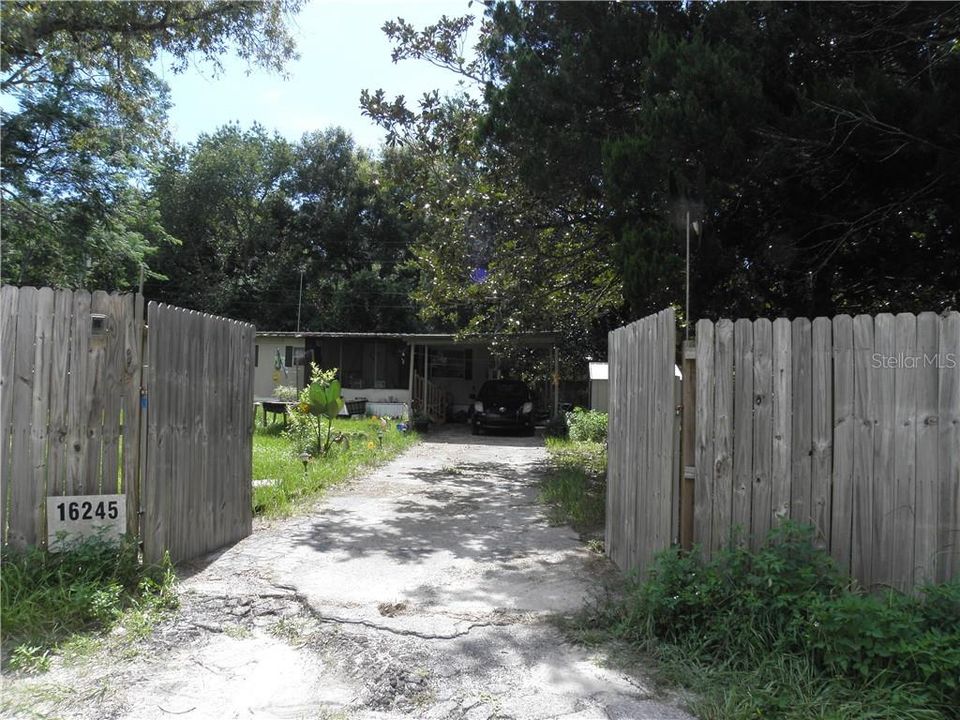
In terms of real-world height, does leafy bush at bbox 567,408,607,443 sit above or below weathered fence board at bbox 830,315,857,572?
below

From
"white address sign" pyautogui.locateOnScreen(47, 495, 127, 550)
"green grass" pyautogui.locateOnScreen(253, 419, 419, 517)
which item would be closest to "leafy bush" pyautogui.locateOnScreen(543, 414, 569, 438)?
"green grass" pyautogui.locateOnScreen(253, 419, 419, 517)

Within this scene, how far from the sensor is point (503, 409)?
62.5 feet

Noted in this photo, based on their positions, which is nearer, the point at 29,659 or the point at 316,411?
the point at 29,659

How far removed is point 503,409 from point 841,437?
1528 cm

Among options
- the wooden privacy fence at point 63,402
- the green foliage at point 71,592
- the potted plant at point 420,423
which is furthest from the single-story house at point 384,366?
the green foliage at point 71,592

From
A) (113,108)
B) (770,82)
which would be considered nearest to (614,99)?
(770,82)

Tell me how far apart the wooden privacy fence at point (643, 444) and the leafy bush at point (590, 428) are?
973 centimetres

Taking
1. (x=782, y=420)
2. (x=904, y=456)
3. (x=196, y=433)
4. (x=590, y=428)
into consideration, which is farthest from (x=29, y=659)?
(x=590, y=428)

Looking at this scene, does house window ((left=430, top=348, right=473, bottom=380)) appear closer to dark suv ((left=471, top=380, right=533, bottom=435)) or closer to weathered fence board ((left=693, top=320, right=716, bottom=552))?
dark suv ((left=471, top=380, right=533, bottom=435))

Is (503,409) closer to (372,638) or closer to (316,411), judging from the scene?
(316,411)

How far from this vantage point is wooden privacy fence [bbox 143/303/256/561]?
15.9 ft

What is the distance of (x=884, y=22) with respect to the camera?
639 cm

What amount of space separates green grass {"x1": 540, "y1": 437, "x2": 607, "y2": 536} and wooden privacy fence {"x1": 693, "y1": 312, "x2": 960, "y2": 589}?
294cm

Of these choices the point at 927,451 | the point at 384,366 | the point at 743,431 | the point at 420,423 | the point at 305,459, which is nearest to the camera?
the point at 927,451
